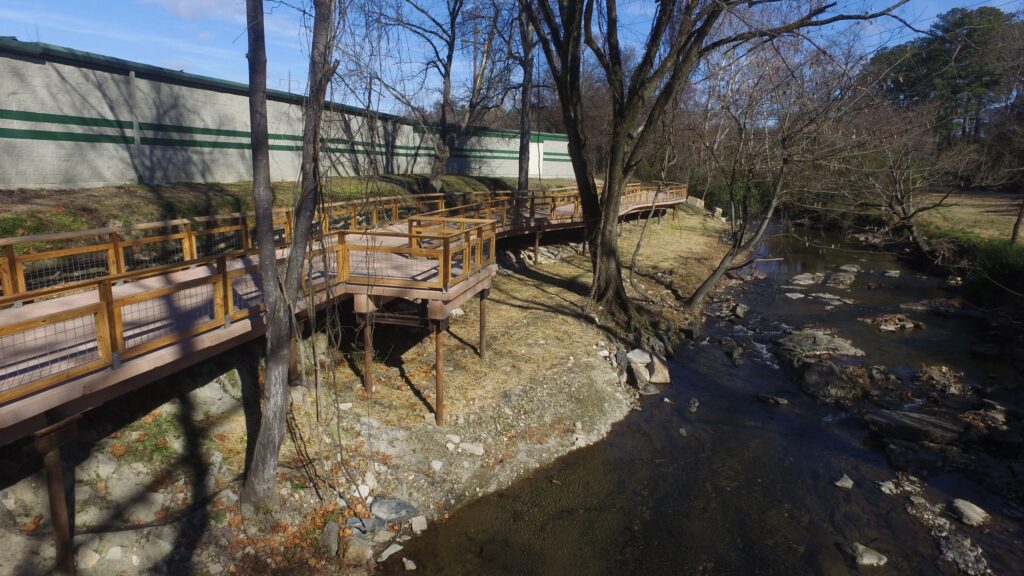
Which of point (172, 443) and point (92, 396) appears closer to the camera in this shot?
point (92, 396)

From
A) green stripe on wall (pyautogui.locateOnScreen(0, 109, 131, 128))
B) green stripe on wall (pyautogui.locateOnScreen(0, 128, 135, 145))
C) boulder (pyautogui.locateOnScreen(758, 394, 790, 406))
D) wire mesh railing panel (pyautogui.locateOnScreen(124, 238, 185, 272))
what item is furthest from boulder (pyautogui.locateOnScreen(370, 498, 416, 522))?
green stripe on wall (pyautogui.locateOnScreen(0, 109, 131, 128))

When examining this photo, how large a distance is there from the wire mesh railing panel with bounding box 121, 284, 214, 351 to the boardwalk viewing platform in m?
0.01

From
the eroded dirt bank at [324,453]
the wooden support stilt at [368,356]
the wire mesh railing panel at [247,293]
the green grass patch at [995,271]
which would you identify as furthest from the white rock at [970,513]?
the green grass patch at [995,271]

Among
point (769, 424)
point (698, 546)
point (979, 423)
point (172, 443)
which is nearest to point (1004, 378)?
point (979, 423)

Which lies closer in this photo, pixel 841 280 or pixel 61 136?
pixel 61 136

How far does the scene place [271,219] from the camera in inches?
277

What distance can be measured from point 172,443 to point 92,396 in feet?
7.74

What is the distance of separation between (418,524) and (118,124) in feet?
43.2

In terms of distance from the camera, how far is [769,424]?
38.2 ft

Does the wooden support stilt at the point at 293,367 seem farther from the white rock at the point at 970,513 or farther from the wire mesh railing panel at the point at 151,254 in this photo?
the white rock at the point at 970,513

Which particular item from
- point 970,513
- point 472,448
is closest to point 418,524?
point 472,448

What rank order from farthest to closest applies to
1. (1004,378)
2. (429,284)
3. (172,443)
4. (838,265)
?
1. (838,265)
2. (1004,378)
3. (429,284)
4. (172,443)

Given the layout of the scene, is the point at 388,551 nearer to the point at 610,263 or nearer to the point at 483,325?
the point at 483,325

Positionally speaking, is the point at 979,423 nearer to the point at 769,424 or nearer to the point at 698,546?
the point at 769,424
